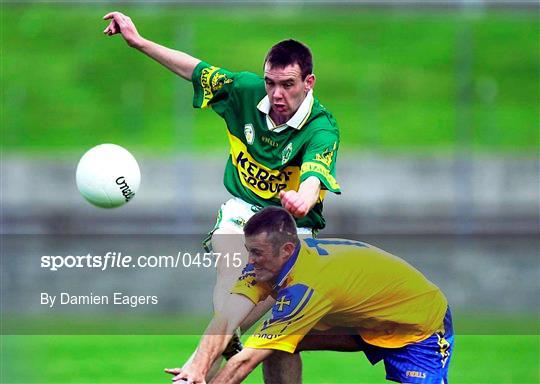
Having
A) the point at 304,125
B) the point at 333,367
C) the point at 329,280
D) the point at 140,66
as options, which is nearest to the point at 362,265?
the point at 329,280

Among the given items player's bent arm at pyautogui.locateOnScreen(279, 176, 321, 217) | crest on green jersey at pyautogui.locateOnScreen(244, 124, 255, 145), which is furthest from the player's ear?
crest on green jersey at pyautogui.locateOnScreen(244, 124, 255, 145)

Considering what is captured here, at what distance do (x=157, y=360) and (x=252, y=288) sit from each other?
4474 millimetres

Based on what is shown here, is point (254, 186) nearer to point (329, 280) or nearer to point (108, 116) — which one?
point (329, 280)

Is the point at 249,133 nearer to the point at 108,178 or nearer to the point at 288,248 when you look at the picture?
the point at 108,178

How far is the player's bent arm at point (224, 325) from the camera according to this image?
6.93 metres

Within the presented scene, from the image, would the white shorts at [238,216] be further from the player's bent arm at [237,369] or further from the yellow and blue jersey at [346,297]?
the player's bent arm at [237,369]

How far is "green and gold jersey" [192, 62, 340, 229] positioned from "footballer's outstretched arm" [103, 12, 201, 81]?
0.32 ft

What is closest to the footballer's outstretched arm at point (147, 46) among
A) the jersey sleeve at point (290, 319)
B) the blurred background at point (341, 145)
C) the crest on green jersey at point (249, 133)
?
the crest on green jersey at point (249, 133)

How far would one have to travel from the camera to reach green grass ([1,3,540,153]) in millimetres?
18750

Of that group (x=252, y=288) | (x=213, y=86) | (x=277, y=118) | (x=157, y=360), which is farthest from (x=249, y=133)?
(x=157, y=360)

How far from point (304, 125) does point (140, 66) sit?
14.3 meters

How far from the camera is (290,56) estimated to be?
7297 mm

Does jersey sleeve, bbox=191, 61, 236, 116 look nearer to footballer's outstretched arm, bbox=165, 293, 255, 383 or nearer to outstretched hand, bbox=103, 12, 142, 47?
outstretched hand, bbox=103, 12, 142, 47

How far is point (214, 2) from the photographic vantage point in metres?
15.6
